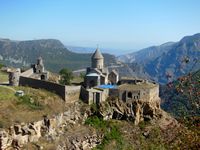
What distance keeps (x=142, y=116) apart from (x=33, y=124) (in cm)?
1460

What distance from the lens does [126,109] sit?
147ft

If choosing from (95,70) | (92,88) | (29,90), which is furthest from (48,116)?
(95,70)

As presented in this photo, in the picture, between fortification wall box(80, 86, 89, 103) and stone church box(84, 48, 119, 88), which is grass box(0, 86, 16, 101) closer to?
fortification wall box(80, 86, 89, 103)

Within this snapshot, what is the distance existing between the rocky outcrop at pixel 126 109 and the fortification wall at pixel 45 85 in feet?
16.7

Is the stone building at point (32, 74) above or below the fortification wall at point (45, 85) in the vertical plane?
above

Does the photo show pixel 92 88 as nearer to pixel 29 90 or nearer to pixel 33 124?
pixel 29 90

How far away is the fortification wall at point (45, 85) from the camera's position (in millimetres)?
41969

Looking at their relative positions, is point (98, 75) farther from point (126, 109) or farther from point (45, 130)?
point (45, 130)

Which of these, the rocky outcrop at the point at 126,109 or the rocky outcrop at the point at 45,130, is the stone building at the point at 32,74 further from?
the rocky outcrop at the point at 126,109

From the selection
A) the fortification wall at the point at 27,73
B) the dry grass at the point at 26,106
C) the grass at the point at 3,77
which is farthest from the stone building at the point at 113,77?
the grass at the point at 3,77

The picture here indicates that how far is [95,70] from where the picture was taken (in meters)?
49.6

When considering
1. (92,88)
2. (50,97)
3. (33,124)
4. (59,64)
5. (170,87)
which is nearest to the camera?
(170,87)

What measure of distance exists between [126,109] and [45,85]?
1001 centimetres

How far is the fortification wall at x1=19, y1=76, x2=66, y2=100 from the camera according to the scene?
4197cm
